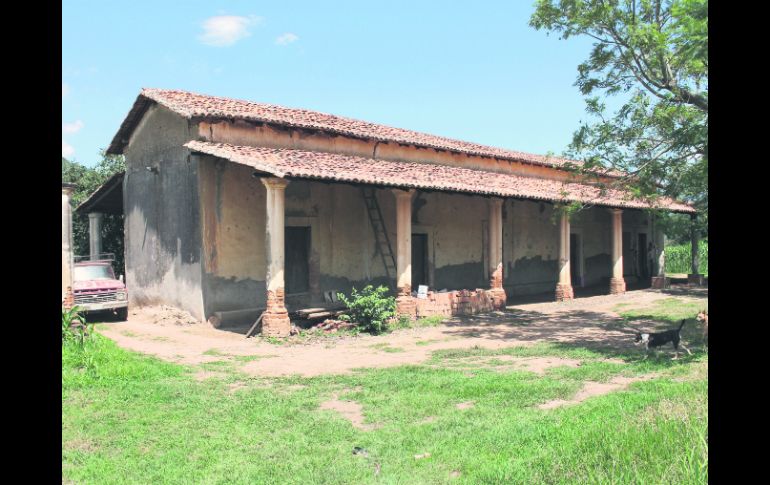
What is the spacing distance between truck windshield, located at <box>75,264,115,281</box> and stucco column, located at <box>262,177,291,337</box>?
219 inches

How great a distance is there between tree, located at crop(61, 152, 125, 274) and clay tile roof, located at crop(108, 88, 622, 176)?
5.06 meters

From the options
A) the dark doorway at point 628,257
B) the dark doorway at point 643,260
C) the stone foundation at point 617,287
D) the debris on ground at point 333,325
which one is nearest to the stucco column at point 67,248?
the debris on ground at point 333,325

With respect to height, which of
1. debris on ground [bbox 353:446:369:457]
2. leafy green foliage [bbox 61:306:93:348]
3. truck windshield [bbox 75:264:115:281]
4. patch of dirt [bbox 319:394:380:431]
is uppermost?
truck windshield [bbox 75:264:115:281]

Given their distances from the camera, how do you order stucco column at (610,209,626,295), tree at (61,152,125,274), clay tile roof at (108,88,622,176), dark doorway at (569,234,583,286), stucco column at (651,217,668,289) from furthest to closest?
stucco column at (651,217,668,289) → dark doorway at (569,234,583,286) → tree at (61,152,125,274) → stucco column at (610,209,626,295) → clay tile roof at (108,88,622,176)

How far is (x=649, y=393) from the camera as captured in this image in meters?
6.27

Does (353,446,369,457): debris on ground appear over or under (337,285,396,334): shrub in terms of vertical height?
under

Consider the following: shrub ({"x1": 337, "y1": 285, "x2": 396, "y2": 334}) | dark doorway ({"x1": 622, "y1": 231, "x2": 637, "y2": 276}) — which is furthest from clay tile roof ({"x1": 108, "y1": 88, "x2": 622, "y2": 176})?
dark doorway ({"x1": 622, "y1": 231, "x2": 637, "y2": 276})

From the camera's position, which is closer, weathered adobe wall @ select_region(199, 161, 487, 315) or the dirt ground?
the dirt ground

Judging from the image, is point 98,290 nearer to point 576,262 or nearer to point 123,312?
point 123,312

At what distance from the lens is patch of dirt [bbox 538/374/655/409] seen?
6.26 m

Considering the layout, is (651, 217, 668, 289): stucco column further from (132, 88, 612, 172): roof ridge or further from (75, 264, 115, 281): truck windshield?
(75, 264, 115, 281): truck windshield

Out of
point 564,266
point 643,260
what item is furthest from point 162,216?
point 643,260

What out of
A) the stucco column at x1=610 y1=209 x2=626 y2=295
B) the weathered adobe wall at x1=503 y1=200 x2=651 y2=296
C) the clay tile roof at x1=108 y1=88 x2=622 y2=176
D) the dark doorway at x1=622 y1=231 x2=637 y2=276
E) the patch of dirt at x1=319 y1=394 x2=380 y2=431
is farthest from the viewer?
the dark doorway at x1=622 y1=231 x2=637 y2=276
